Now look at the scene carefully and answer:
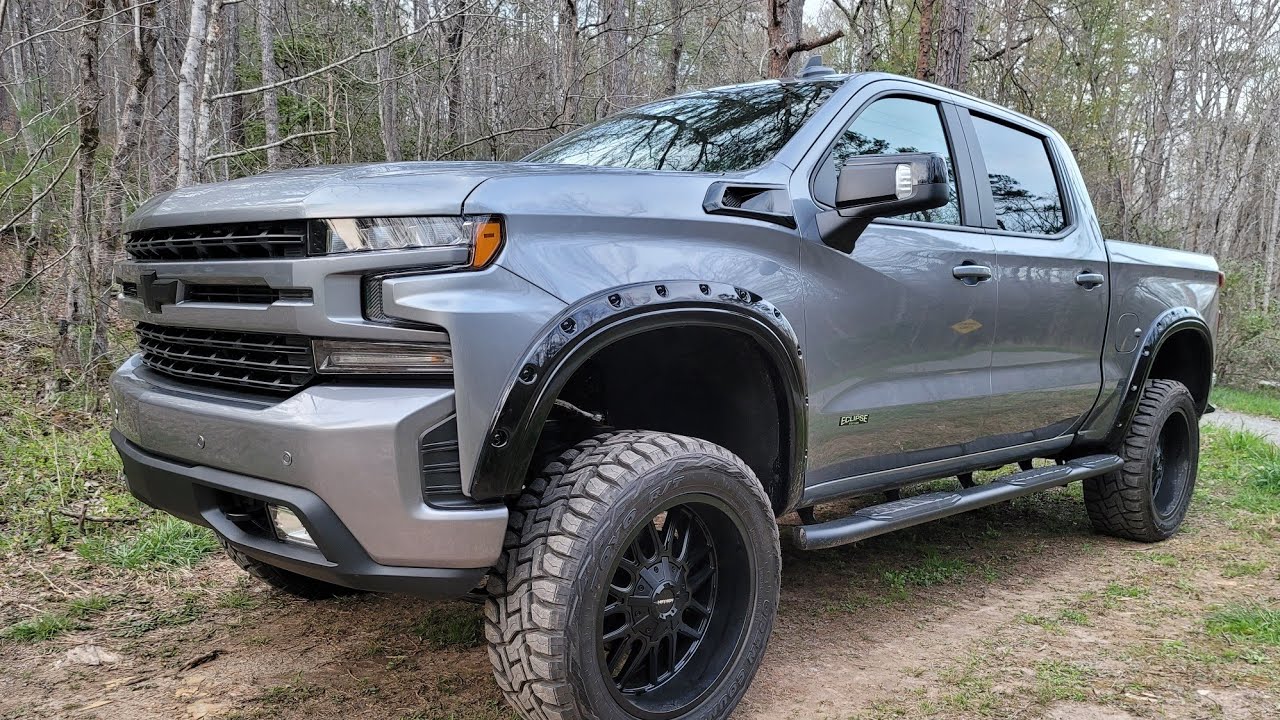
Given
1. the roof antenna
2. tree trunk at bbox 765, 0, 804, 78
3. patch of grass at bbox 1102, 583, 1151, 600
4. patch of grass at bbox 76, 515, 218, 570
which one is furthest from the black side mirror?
tree trunk at bbox 765, 0, 804, 78

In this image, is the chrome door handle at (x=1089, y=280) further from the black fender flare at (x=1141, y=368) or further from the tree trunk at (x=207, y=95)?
the tree trunk at (x=207, y=95)

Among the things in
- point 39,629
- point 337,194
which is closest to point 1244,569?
point 337,194

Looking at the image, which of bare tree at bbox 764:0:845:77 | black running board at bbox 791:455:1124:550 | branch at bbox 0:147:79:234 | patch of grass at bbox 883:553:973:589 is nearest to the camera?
black running board at bbox 791:455:1124:550

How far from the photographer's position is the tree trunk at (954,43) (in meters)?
7.79

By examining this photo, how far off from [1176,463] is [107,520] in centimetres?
561

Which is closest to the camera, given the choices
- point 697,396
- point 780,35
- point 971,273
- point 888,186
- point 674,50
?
point 888,186

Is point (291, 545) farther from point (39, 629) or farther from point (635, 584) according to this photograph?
point (39, 629)

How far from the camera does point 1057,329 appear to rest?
151 inches

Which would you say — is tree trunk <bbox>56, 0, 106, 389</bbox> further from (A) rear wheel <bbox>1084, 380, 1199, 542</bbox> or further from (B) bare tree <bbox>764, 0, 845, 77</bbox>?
(A) rear wheel <bbox>1084, 380, 1199, 542</bbox>

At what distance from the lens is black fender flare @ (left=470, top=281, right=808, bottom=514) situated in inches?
76.9

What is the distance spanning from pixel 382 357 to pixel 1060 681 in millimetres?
2412

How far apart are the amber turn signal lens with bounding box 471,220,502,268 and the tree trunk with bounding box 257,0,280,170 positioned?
834 cm

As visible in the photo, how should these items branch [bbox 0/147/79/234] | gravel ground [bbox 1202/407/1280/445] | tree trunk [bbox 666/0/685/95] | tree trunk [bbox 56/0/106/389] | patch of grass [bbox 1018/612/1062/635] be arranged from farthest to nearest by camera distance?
1. tree trunk [bbox 666/0/685/95]
2. gravel ground [bbox 1202/407/1280/445]
3. tree trunk [bbox 56/0/106/389]
4. branch [bbox 0/147/79/234]
5. patch of grass [bbox 1018/612/1062/635]

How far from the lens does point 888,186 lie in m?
2.59
